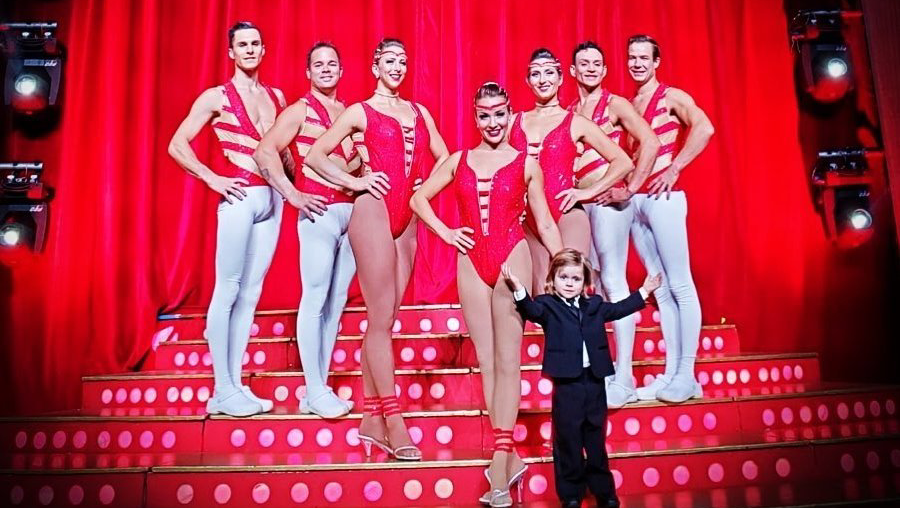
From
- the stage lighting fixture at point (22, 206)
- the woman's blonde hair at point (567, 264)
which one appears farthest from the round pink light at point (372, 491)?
the stage lighting fixture at point (22, 206)

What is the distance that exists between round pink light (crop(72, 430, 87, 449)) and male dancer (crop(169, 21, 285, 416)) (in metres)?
0.60

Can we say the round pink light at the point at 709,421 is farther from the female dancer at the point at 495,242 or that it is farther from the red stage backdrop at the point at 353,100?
the red stage backdrop at the point at 353,100

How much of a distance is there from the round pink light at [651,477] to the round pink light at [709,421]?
565 mm

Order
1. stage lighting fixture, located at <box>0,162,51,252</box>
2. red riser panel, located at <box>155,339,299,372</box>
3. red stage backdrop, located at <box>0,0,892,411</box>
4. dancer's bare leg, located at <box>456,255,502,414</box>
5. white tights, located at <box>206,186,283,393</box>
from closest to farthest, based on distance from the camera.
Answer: dancer's bare leg, located at <box>456,255,502,414</box>
white tights, located at <box>206,186,283,393</box>
red riser panel, located at <box>155,339,299,372</box>
stage lighting fixture, located at <box>0,162,51,252</box>
red stage backdrop, located at <box>0,0,892,411</box>

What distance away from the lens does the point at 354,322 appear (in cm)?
447

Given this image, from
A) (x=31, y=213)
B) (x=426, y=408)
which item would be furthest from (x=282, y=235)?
(x=426, y=408)

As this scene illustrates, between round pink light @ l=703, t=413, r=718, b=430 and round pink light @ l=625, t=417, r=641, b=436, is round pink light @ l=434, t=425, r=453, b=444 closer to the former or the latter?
round pink light @ l=625, t=417, r=641, b=436

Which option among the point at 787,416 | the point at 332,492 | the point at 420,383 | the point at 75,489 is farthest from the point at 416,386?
the point at 787,416

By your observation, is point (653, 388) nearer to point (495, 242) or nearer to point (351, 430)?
point (495, 242)

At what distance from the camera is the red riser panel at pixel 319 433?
3348 millimetres

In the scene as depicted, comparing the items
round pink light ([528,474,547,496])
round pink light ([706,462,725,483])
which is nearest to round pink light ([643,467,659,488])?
round pink light ([706,462,725,483])

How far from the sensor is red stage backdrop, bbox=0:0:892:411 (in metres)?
4.85

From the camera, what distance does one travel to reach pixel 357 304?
16.4ft

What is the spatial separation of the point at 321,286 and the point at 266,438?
0.79 metres
